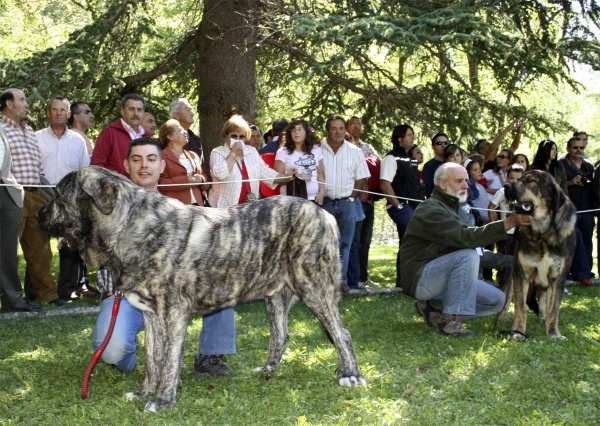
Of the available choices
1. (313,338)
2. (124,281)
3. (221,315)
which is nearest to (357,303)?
(313,338)

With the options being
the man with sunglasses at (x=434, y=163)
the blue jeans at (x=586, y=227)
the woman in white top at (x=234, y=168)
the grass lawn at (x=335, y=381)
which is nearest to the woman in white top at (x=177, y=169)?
the woman in white top at (x=234, y=168)

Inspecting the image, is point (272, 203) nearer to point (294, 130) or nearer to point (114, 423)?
point (114, 423)

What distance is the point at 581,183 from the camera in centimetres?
1164

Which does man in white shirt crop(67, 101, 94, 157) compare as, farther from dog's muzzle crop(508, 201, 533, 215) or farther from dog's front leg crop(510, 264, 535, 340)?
dog's front leg crop(510, 264, 535, 340)

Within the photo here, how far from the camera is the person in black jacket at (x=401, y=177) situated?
1057 cm

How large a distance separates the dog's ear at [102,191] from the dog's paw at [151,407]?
1.33m

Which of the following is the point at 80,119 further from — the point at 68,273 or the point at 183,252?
the point at 183,252

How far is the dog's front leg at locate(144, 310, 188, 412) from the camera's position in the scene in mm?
4992

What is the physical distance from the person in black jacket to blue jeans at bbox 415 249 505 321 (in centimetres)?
315

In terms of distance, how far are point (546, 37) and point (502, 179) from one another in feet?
7.97

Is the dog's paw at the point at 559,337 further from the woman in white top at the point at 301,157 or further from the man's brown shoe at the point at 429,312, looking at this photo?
the woman in white top at the point at 301,157

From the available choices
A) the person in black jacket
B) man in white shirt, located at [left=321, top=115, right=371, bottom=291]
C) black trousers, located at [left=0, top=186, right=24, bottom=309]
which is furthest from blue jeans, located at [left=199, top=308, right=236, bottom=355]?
the person in black jacket

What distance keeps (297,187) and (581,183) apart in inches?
200

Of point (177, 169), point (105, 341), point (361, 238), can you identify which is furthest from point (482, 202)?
point (105, 341)
